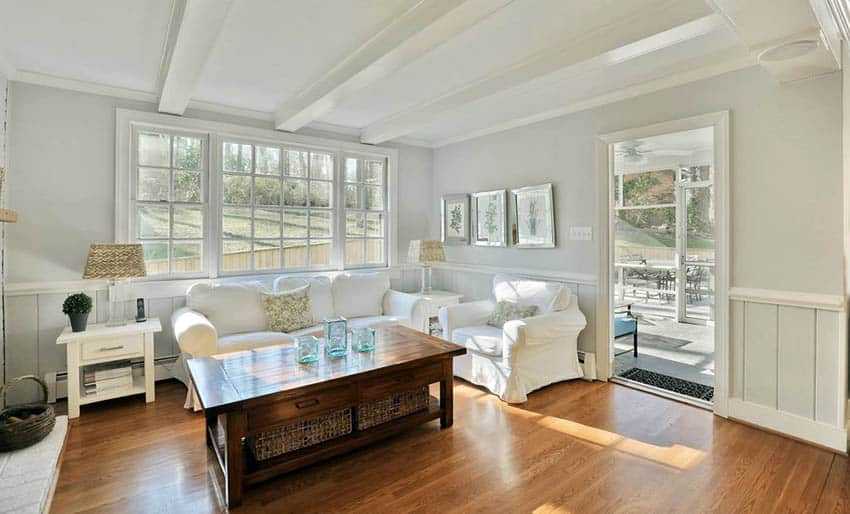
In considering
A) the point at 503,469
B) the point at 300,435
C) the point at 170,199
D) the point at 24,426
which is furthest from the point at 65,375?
the point at 503,469

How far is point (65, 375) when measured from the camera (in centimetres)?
337

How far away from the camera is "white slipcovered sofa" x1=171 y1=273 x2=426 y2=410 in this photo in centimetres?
310

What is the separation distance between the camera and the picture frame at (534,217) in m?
4.05

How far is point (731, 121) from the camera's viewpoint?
9.52 feet

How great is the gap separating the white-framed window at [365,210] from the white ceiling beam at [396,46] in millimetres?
1274

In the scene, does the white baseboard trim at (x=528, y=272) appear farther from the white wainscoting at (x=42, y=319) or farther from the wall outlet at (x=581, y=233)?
the white wainscoting at (x=42, y=319)

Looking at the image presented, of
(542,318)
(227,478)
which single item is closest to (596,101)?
(542,318)

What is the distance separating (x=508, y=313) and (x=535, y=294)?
0.30 metres

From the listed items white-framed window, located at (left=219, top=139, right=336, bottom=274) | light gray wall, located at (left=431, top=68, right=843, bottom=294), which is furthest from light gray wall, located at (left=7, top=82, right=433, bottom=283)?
light gray wall, located at (left=431, top=68, right=843, bottom=294)

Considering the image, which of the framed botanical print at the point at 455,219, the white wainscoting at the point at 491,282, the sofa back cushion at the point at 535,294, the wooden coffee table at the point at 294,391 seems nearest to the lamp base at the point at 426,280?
the white wainscoting at the point at 491,282

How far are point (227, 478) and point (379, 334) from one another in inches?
56.4

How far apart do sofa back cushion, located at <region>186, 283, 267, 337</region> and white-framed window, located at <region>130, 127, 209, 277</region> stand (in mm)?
435

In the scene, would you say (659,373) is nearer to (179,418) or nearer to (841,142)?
(841,142)

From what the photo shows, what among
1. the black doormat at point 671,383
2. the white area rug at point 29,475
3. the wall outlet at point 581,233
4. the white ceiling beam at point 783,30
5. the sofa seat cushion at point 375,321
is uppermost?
the white ceiling beam at point 783,30
